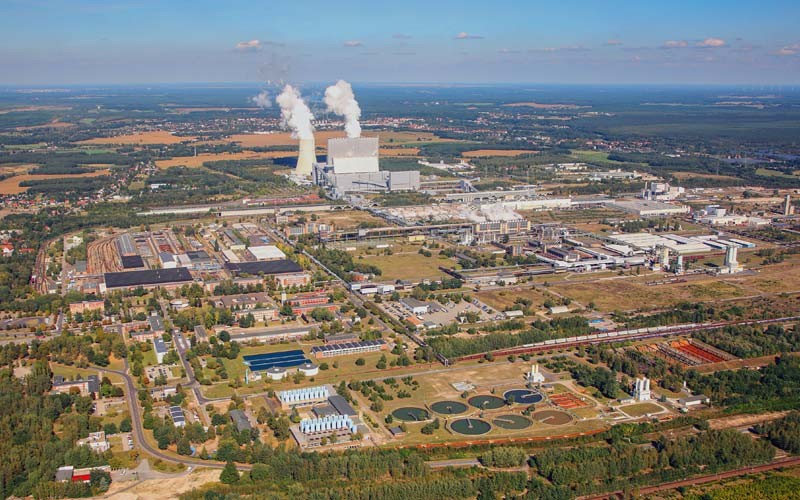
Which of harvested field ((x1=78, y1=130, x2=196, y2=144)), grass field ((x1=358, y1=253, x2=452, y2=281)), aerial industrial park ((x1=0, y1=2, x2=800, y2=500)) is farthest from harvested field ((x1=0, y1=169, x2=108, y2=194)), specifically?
grass field ((x1=358, y1=253, x2=452, y2=281))

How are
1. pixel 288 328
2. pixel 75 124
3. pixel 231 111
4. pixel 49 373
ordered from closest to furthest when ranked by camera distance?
pixel 49 373
pixel 288 328
pixel 75 124
pixel 231 111

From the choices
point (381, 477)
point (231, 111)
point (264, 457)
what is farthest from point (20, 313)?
point (231, 111)

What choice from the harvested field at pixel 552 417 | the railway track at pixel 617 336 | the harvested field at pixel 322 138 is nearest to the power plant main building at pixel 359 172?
the harvested field at pixel 322 138

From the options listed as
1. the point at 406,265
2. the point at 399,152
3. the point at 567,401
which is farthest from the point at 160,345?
the point at 399,152

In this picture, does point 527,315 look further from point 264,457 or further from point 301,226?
point 301,226

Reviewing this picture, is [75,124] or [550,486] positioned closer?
[550,486]

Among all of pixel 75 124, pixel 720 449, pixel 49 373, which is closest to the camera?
pixel 720 449
